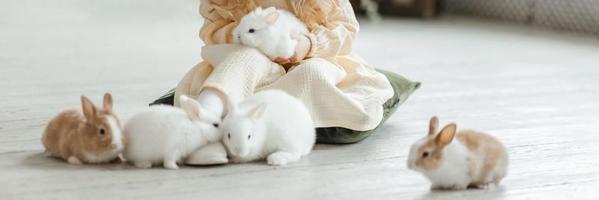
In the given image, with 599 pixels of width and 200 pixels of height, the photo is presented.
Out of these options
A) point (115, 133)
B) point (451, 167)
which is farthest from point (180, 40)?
point (451, 167)

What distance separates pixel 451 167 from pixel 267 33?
0.58m

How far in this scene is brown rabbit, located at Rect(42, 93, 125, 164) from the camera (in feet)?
6.59

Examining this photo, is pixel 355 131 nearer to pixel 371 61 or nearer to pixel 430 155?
pixel 430 155

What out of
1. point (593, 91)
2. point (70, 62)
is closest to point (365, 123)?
point (593, 91)

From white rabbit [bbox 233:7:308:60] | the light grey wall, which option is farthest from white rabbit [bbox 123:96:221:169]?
the light grey wall

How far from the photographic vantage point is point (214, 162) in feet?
6.80

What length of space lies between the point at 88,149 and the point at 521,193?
0.85 metres

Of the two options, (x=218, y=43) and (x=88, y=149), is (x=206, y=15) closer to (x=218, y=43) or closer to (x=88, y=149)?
(x=218, y=43)

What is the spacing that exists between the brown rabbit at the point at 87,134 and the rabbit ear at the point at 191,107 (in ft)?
→ 0.44

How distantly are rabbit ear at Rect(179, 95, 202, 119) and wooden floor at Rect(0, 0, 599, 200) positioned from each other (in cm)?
12

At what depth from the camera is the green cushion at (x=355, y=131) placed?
2324 millimetres

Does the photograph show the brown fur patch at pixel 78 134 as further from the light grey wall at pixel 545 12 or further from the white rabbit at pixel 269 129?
the light grey wall at pixel 545 12

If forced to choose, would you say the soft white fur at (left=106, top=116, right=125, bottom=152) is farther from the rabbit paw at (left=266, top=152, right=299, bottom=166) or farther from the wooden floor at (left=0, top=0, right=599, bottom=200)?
the rabbit paw at (left=266, top=152, right=299, bottom=166)

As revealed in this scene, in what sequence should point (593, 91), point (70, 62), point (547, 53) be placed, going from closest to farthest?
1. point (593, 91)
2. point (70, 62)
3. point (547, 53)
